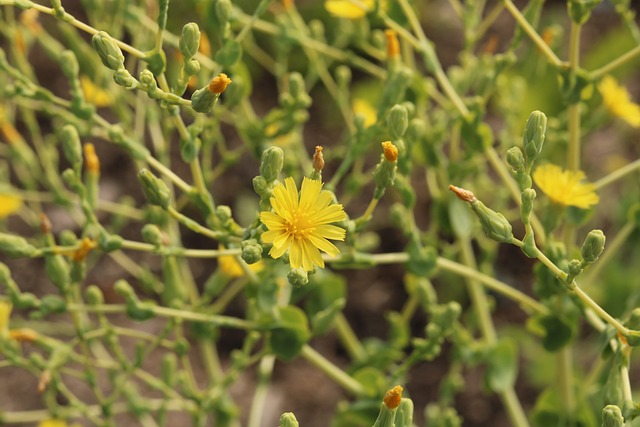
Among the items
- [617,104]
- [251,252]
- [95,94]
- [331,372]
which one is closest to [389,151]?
[251,252]

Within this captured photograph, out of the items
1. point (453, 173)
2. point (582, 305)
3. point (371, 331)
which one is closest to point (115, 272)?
point (371, 331)

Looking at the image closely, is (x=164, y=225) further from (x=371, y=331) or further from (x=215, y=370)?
(x=371, y=331)

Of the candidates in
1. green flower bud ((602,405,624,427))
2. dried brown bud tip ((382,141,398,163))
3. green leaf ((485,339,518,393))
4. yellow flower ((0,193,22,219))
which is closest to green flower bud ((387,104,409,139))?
dried brown bud tip ((382,141,398,163))

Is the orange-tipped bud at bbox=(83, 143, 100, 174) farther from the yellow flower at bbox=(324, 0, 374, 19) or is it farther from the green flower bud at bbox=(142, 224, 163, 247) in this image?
the yellow flower at bbox=(324, 0, 374, 19)

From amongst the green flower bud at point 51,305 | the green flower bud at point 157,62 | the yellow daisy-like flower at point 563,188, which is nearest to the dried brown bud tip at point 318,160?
the green flower bud at point 157,62

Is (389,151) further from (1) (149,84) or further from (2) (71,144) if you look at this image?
(2) (71,144)
